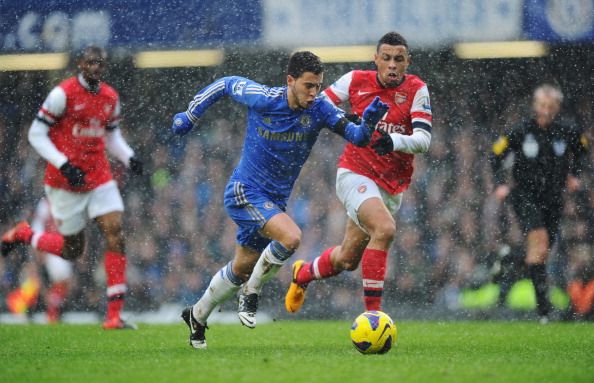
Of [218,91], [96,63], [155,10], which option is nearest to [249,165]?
[218,91]

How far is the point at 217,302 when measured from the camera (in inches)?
277

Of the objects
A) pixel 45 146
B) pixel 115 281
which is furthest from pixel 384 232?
pixel 45 146

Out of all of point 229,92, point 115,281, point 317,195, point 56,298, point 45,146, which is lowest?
point 56,298

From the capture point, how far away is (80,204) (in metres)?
9.33

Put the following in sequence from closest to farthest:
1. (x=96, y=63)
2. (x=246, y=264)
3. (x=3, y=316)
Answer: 1. (x=246, y=264)
2. (x=96, y=63)
3. (x=3, y=316)

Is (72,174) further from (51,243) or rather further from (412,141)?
(412,141)

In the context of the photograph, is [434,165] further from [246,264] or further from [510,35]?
[246,264]

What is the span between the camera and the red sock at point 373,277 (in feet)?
23.1

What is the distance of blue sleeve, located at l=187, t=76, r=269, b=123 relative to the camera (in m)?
7.02

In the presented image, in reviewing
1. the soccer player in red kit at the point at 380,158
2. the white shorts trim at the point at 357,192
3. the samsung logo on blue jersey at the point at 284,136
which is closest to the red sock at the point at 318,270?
the soccer player in red kit at the point at 380,158

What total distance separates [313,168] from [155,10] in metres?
2.30

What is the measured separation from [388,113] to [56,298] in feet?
17.6

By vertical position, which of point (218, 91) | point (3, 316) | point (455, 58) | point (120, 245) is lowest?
point (3, 316)

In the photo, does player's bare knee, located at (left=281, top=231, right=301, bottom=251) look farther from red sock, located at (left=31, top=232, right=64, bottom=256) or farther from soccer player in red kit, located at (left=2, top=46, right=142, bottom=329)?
red sock, located at (left=31, top=232, right=64, bottom=256)
